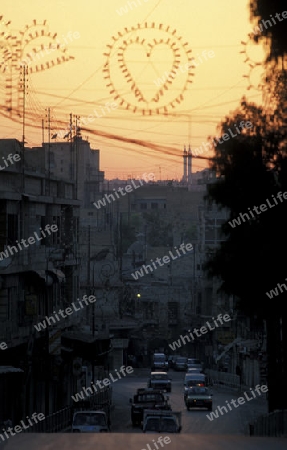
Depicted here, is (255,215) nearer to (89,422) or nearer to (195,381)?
(89,422)

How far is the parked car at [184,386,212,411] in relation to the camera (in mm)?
55719

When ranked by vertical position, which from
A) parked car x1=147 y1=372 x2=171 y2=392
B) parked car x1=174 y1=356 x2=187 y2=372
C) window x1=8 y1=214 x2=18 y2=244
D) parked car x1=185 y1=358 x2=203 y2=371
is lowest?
parked car x1=174 y1=356 x2=187 y2=372

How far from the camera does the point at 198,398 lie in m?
56.0

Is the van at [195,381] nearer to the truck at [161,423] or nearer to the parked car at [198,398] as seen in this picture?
the parked car at [198,398]

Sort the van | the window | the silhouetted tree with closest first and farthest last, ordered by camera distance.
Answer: the silhouetted tree < the window < the van

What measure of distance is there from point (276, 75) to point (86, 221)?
102796mm

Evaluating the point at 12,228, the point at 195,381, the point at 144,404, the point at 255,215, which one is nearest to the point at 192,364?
the point at 195,381

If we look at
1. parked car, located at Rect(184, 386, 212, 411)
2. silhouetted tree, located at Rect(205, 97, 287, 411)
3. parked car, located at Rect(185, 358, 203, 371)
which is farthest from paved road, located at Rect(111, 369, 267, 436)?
parked car, located at Rect(185, 358, 203, 371)

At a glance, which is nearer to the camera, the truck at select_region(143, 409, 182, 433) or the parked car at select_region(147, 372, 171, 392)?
the truck at select_region(143, 409, 182, 433)

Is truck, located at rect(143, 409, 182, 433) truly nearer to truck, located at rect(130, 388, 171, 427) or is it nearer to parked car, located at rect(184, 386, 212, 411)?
truck, located at rect(130, 388, 171, 427)

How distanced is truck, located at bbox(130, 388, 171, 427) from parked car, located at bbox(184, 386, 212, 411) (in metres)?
5.56

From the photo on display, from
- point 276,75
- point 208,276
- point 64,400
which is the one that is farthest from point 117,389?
point 276,75

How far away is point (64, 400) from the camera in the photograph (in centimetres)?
5659

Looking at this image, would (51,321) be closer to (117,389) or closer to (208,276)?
(208,276)
